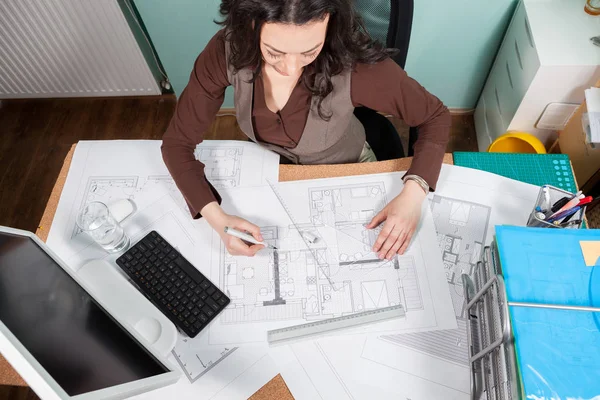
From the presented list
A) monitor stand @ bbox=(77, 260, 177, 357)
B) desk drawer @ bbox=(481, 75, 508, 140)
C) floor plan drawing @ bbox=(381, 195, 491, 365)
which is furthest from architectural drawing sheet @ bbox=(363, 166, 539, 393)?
desk drawer @ bbox=(481, 75, 508, 140)

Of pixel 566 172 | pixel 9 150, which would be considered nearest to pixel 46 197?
pixel 9 150

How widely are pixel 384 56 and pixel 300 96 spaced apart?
0.22m

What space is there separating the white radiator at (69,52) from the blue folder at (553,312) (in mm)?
1670

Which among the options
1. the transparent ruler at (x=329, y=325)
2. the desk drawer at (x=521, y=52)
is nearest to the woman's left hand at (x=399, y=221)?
the transparent ruler at (x=329, y=325)

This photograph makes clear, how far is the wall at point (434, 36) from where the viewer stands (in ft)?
5.32

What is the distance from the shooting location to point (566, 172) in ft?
3.52

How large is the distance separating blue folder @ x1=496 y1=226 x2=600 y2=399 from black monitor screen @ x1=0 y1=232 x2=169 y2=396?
1.83 ft

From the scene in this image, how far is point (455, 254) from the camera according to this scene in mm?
958

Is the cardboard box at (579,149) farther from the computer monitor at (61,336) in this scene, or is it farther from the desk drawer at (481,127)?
the computer monitor at (61,336)

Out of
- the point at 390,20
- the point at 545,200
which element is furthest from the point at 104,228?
the point at 545,200

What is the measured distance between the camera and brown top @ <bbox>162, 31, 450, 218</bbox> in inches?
40.1

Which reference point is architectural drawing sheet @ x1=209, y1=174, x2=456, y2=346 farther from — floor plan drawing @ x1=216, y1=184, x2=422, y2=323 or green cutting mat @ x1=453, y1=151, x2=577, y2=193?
green cutting mat @ x1=453, y1=151, x2=577, y2=193

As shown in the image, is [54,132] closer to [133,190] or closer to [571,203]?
[133,190]

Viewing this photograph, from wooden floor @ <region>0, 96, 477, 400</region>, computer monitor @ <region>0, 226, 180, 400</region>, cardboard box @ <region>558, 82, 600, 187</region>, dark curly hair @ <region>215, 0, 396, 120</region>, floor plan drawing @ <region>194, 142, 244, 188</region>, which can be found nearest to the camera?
computer monitor @ <region>0, 226, 180, 400</region>
